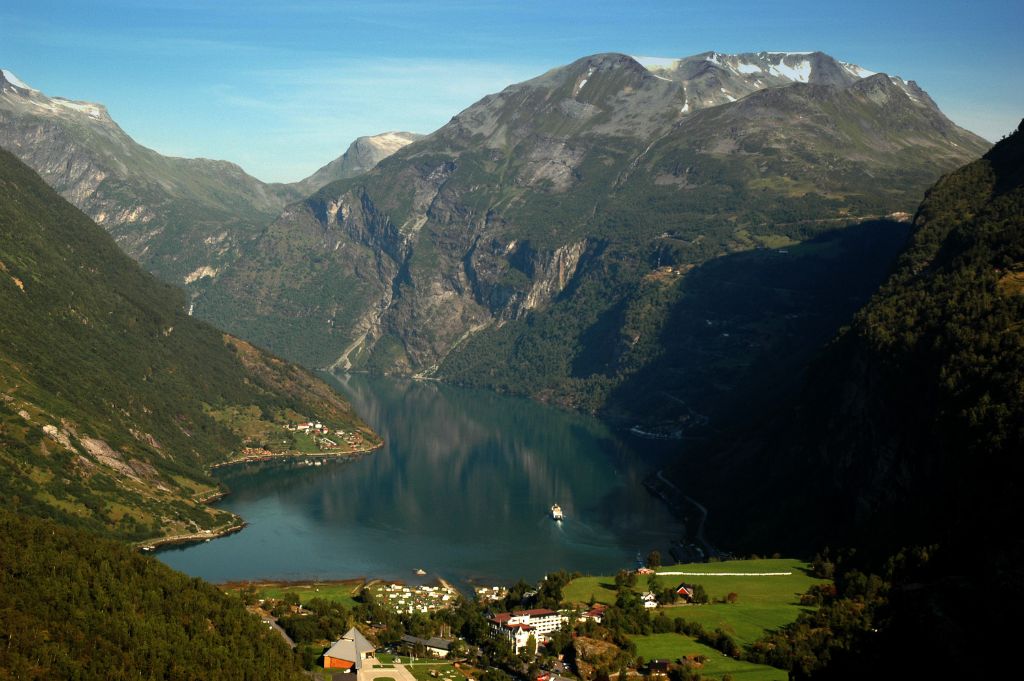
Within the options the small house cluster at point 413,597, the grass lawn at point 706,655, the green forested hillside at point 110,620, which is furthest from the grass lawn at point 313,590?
the grass lawn at point 706,655

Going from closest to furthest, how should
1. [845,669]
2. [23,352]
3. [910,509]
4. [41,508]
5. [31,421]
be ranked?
1. [845,669]
2. [910,509]
3. [41,508]
4. [31,421]
5. [23,352]

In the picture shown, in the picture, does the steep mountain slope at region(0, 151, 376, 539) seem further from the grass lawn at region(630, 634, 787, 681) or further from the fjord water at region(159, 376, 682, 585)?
the grass lawn at region(630, 634, 787, 681)

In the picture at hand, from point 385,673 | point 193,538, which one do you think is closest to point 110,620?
point 385,673

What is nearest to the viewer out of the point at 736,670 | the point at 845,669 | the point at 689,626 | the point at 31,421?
the point at 845,669

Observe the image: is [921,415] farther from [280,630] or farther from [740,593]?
[280,630]

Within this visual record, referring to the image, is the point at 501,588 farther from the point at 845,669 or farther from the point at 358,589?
the point at 845,669

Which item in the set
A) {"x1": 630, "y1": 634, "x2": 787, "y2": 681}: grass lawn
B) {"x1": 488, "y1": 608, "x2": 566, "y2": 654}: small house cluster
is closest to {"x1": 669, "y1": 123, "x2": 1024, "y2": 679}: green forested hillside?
{"x1": 630, "y1": 634, "x2": 787, "y2": 681}: grass lawn

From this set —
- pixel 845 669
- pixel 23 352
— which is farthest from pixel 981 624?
pixel 23 352
